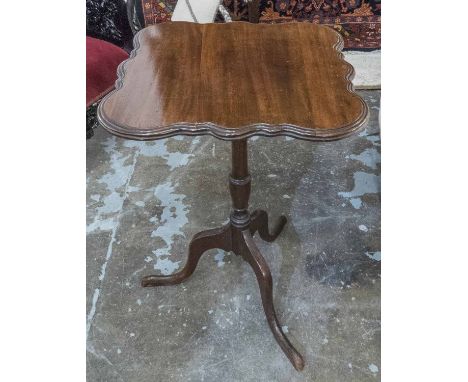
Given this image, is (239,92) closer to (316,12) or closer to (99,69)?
(99,69)

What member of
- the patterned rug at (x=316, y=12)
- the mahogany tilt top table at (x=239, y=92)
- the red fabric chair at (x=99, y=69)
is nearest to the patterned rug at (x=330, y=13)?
the patterned rug at (x=316, y=12)

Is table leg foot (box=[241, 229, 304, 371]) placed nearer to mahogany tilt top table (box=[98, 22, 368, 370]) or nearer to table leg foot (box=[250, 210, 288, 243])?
mahogany tilt top table (box=[98, 22, 368, 370])

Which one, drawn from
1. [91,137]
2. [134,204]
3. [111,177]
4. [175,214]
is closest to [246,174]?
[175,214]

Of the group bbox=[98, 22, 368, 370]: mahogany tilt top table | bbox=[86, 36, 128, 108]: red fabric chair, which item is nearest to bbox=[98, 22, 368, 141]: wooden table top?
bbox=[98, 22, 368, 370]: mahogany tilt top table

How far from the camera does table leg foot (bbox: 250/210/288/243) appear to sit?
1818 mm

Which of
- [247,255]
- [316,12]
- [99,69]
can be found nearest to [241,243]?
[247,255]

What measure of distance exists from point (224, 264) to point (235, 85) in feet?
2.95

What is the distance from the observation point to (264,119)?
1.14 m

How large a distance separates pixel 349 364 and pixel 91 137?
1848mm

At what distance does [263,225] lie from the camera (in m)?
1.91

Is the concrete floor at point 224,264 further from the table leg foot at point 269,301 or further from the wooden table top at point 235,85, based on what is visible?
the wooden table top at point 235,85

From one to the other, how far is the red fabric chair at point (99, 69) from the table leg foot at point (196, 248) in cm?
80

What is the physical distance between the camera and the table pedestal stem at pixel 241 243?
5.16ft

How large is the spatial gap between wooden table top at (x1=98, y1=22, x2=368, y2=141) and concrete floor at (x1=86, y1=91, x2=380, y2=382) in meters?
0.87
